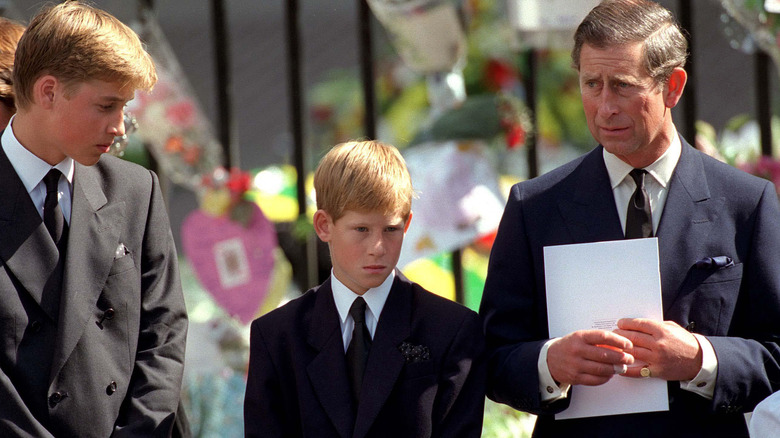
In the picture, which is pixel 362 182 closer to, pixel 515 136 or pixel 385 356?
pixel 385 356

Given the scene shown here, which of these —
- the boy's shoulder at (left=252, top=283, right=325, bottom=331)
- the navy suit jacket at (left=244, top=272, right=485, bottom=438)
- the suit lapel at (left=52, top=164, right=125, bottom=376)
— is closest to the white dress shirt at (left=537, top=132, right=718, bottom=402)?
the navy suit jacket at (left=244, top=272, right=485, bottom=438)

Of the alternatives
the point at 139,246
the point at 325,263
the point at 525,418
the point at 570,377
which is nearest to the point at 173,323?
the point at 139,246

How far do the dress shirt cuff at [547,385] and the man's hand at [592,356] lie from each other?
0.05 meters

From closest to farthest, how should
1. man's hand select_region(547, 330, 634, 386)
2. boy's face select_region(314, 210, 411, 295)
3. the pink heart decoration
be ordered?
1. man's hand select_region(547, 330, 634, 386)
2. boy's face select_region(314, 210, 411, 295)
3. the pink heart decoration

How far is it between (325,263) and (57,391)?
225 cm

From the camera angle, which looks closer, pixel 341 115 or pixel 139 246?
pixel 139 246

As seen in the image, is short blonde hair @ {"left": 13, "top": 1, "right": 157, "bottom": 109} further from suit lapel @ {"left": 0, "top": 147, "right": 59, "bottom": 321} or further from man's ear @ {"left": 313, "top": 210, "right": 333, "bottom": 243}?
man's ear @ {"left": 313, "top": 210, "right": 333, "bottom": 243}

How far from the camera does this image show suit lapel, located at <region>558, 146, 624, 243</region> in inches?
83.6

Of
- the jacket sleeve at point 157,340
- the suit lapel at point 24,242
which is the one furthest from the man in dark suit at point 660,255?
the suit lapel at point 24,242

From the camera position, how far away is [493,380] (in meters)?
2.16

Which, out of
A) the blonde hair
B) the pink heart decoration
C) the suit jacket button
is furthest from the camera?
the pink heart decoration

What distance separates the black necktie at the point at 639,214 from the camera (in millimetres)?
2113

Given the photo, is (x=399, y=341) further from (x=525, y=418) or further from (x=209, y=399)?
(x=209, y=399)

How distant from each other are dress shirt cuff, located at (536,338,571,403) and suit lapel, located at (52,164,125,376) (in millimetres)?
951
